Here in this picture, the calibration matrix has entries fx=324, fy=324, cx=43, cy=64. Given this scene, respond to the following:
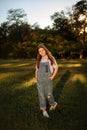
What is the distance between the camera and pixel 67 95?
12.7 metres

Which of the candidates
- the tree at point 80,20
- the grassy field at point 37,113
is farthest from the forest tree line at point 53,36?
the grassy field at point 37,113

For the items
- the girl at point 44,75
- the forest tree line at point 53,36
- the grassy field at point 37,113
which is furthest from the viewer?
the forest tree line at point 53,36

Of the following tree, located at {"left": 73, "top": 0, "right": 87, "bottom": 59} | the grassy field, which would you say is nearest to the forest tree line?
tree, located at {"left": 73, "top": 0, "right": 87, "bottom": 59}

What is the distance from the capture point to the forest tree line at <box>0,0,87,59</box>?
7906 centimetres

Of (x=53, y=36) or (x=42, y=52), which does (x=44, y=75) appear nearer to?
(x=42, y=52)

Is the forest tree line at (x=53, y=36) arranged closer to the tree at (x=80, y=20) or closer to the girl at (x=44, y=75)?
the tree at (x=80, y=20)

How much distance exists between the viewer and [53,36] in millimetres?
82438

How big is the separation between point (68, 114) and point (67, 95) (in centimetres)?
351

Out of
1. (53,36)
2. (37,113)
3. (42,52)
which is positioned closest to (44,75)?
(42,52)

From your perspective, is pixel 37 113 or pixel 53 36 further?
pixel 53 36

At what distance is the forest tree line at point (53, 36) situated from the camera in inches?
3113

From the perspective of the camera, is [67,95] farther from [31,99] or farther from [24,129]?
[24,129]

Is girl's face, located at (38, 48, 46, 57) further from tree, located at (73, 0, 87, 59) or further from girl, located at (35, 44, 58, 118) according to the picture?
tree, located at (73, 0, 87, 59)

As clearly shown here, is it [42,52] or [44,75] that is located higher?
[42,52]
